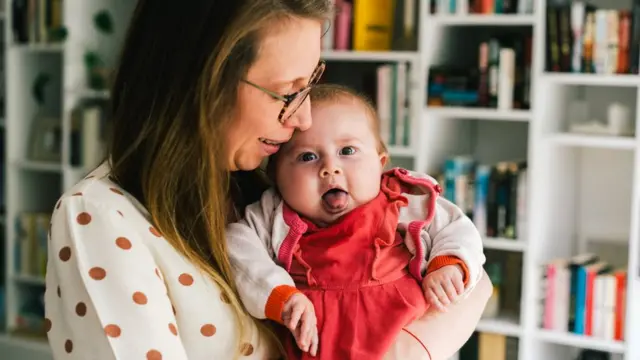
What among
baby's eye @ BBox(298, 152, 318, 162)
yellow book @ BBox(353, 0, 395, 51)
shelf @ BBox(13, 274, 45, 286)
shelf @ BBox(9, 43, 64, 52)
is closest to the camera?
baby's eye @ BBox(298, 152, 318, 162)

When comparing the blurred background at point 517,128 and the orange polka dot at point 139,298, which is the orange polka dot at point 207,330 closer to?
the orange polka dot at point 139,298

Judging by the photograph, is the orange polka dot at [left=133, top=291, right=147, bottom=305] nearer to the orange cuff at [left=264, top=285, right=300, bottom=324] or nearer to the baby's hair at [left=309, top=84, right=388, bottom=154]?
the orange cuff at [left=264, top=285, right=300, bottom=324]

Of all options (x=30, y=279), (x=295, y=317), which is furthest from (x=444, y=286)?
(x=30, y=279)

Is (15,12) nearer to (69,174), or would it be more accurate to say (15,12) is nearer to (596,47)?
(69,174)

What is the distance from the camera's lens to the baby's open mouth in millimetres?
1506

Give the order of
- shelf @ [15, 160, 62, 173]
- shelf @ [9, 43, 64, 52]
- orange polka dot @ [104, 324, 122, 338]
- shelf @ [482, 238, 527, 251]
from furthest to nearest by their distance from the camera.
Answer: shelf @ [15, 160, 62, 173], shelf @ [9, 43, 64, 52], shelf @ [482, 238, 527, 251], orange polka dot @ [104, 324, 122, 338]

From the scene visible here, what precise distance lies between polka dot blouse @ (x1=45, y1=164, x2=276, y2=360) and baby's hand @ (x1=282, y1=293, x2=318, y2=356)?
83mm

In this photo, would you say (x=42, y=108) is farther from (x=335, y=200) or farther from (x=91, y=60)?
(x=335, y=200)

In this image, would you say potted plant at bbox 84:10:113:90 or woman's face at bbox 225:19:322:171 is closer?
woman's face at bbox 225:19:322:171

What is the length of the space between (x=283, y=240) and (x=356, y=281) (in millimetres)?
137

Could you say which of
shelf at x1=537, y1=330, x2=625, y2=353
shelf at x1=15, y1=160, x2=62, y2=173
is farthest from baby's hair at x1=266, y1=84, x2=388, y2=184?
shelf at x1=15, y1=160, x2=62, y2=173

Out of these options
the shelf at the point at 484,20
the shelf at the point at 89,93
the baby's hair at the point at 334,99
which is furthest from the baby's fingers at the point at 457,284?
the shelf at the point at 89,93

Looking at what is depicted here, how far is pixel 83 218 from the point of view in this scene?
4.16 ft

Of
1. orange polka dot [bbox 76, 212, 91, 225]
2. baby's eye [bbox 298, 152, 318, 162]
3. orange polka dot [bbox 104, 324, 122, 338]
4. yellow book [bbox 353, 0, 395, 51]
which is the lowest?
orange polka dot [bbox 104, 324, 122, 338]
